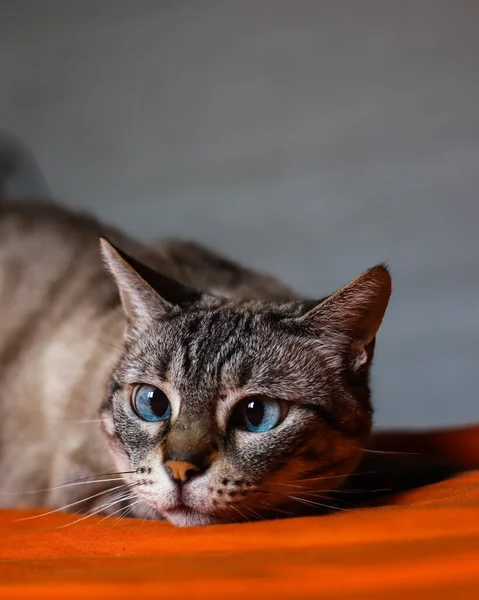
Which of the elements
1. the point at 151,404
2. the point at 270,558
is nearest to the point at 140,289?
the point at 151,404

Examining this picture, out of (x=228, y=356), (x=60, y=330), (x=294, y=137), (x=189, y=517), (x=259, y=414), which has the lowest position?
(x=189, y=517)

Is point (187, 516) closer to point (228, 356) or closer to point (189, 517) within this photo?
point (189, 517)

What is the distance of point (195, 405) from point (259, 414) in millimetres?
138

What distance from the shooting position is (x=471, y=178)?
355cm

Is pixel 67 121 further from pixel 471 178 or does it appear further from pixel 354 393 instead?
pixel 354 393

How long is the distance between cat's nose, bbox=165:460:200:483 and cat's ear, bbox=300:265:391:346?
0.45 metres

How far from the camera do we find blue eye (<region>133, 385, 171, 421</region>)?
1.60m

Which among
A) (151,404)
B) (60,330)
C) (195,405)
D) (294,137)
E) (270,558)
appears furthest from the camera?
(294,137)

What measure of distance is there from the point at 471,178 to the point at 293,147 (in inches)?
35.6

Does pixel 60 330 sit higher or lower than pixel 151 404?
higher

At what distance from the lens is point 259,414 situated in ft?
5.05

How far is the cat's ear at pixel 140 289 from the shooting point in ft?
5.74

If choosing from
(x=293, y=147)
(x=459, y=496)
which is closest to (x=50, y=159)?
(x=293, y=147)

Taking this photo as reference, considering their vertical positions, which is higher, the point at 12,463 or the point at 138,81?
the point at 138,81
